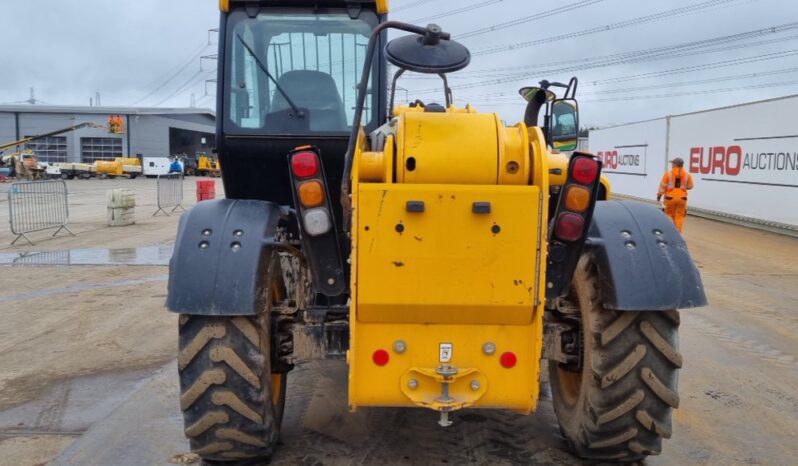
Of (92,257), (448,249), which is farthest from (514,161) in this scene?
(92,257)

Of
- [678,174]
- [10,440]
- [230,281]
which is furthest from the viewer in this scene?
[678,174]

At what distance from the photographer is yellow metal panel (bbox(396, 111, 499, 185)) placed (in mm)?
3203

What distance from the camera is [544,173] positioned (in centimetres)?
313

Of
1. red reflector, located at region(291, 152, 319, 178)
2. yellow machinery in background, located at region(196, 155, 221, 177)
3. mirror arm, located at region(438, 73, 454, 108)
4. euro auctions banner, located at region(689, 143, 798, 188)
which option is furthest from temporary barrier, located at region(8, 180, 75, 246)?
yellow machinery in background, located at region(196, 155, 221, 177)

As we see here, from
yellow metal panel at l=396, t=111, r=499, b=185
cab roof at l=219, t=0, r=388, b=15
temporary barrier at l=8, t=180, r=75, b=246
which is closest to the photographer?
yellow metal panel at l=396, t=111, r=499, b=185

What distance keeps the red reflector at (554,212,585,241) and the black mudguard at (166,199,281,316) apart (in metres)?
1.47

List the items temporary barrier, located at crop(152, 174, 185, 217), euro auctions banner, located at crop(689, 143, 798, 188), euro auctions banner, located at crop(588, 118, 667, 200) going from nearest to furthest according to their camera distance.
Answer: euro auctions banner, located at crop(689, 143, 798, 188) → temporary barrier, located at crop(152, 174, 185, 217) → euro auctions banner, located at crop(588, 118, 667, 200)

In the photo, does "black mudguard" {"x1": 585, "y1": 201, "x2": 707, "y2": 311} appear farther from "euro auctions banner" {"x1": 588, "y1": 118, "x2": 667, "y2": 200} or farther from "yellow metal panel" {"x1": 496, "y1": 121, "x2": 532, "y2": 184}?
"euro auctions banner" {"x1": 588, "y1": 118, "x2": 667, "y2": 200}

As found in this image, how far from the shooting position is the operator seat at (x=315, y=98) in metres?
4.67

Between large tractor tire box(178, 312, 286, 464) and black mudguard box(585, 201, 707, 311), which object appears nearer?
black mudguard box(585, 201, 707, 311)

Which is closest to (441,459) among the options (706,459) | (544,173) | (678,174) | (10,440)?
(706,459)

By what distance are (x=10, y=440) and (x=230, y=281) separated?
2138 millimetres

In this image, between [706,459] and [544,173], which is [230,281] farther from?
[706,459]

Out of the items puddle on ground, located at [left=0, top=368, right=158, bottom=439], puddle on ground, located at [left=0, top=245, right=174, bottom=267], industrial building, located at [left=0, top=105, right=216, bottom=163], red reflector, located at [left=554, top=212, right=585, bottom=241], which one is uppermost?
industrial building, located at [left=0, top=105, right=216, bottom=163]
